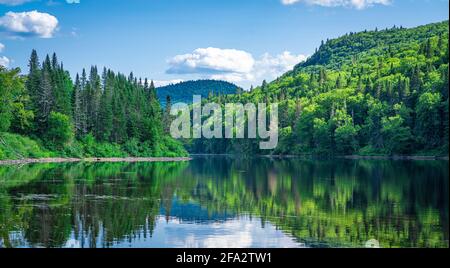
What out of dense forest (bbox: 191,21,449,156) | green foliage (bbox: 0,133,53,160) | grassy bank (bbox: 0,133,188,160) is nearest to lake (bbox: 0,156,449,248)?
green foliage (bbox: 0,133,53,160)

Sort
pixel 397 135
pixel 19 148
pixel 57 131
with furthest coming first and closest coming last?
pixel 397 135 → pixel 57 131 → pixel 19 148

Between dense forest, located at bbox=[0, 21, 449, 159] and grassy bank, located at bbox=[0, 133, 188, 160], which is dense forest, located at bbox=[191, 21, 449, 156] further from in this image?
grassy bank, located at bbox=[0, 133, 188, 160]

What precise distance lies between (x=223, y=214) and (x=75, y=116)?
291 feet

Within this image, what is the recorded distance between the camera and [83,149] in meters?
115

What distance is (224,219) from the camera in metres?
33.6

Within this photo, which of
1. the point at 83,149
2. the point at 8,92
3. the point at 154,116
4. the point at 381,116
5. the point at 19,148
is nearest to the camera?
the point at 8,92

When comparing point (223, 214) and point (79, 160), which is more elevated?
point (79, 160)

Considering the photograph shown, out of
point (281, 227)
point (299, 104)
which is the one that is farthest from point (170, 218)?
point (299, 104)

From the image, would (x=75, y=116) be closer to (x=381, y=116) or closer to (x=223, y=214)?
(x=381, y=116)

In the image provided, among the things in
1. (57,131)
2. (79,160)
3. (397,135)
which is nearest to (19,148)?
(57,131)
